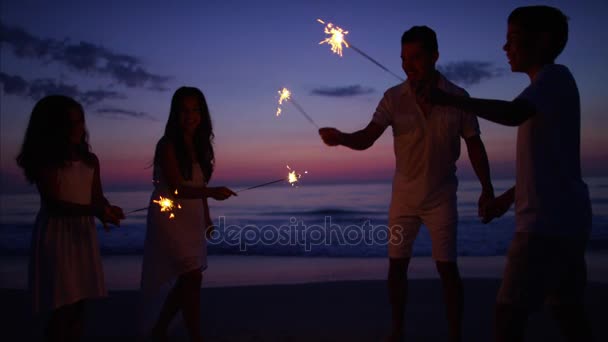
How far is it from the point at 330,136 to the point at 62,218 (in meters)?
1.91

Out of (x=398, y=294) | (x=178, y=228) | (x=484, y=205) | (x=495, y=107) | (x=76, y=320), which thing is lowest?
(x=76, y=320)

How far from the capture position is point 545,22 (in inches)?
103

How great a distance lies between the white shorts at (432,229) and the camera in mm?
3705

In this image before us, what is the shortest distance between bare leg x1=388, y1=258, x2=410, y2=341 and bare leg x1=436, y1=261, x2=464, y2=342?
336mm

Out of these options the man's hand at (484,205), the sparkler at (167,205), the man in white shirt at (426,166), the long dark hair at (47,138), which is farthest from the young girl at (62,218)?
the man's hand at (484,205)

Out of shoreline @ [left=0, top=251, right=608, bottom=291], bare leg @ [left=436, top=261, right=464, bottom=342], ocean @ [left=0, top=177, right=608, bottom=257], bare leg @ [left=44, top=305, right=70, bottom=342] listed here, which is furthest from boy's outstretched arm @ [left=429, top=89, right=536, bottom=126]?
ocean @ [left=0, top=177, right=608, bottom=257]

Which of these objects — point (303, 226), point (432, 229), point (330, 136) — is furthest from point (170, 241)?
point (303, 226)

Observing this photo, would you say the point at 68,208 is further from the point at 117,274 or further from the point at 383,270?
the point at 383,270

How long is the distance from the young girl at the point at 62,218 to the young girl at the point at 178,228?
1.66 feet

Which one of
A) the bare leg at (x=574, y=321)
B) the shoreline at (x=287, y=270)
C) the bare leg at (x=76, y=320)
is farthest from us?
the shoreline at (x=287, y=270)

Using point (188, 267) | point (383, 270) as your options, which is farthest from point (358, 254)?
point (188, 267)

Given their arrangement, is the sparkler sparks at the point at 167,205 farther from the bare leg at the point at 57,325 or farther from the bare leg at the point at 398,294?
the bare leg at the point at 398,294

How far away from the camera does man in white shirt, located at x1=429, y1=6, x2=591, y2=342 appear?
2469 mm

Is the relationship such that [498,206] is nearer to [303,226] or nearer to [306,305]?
[306,305]
